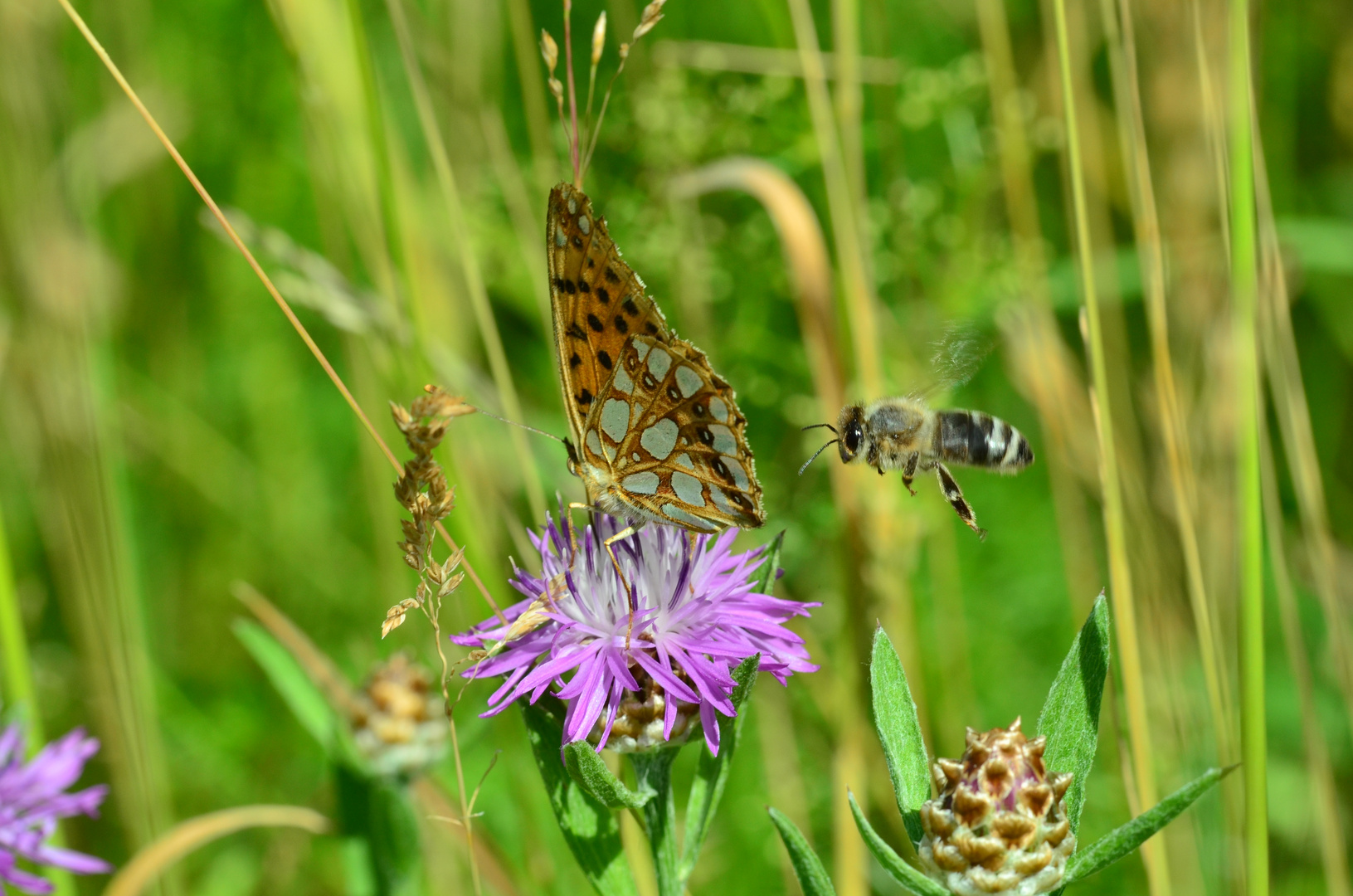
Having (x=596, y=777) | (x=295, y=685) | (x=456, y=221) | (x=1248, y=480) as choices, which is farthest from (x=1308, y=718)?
(x=295, y=685)

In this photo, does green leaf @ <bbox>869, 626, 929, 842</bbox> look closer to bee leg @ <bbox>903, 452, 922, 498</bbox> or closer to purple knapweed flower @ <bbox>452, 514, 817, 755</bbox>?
purple knapweed flower @ <bbox>452, 514, 817, 755</bbox>

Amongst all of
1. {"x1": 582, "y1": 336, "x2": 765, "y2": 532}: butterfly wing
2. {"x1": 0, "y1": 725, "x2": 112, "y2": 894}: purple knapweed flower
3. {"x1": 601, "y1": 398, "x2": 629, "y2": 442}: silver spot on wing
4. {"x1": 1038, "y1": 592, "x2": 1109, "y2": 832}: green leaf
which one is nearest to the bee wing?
{"x1": 582, "y1": 336, "x2": 765, "y2": 532}: butterfly wing

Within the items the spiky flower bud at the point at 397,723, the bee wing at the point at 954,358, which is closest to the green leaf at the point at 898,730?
the bee wing at the point at 954,358

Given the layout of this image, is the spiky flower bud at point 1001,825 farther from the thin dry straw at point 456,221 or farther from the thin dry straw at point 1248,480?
the thin dry straw at point 456,221

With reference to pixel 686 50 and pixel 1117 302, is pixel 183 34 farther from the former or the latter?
pixel 1117 302

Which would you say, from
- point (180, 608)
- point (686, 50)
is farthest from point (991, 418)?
point (180, 608)

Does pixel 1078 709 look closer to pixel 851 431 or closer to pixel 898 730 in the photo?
pixel 898 730
